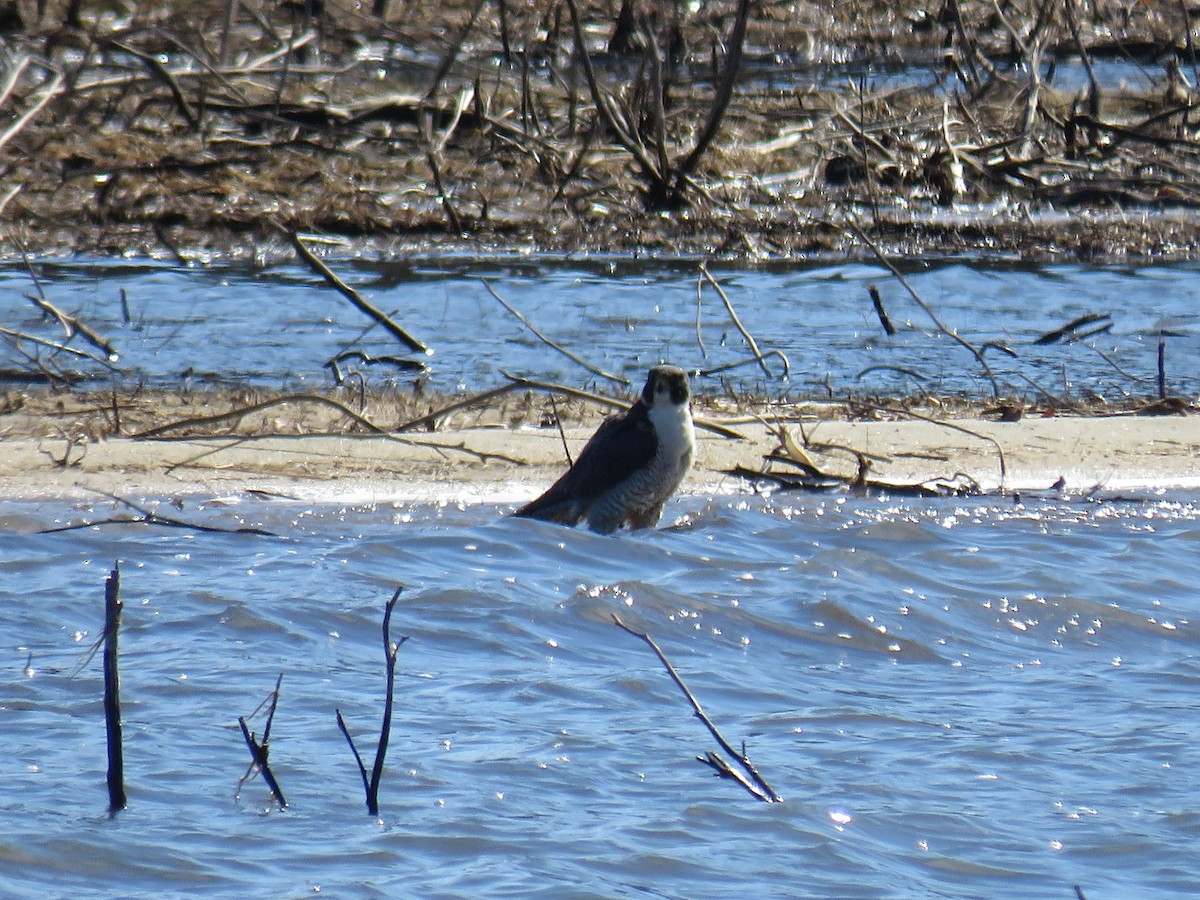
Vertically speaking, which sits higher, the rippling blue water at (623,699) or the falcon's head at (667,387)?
the falcon's head at (667,387)

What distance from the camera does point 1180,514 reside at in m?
6.73

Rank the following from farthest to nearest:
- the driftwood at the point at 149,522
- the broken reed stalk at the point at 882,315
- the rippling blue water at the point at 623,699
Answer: the broken reed stalk at the point at 882,315 < the driftwood at the point at 149,522 < the rippling blue water at the point at 623,699

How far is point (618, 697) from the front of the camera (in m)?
4.87

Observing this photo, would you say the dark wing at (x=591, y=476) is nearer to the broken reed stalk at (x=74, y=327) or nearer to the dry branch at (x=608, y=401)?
the dry branch at (x=608, y=401)

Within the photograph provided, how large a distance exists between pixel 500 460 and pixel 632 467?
0.85 metres

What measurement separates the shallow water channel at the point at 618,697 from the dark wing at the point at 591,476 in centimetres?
8

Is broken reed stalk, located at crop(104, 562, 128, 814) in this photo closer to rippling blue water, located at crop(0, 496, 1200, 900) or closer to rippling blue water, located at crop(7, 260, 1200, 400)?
rippling blue water, located at crop(0, 496, 1200, 900)

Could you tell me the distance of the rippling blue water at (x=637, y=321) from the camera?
30.6 ft

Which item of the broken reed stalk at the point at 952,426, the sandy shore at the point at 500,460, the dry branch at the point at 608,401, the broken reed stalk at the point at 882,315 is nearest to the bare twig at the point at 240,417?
the sandy shore at the point at 500,460

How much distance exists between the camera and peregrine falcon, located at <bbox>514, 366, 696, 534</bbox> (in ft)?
21.3

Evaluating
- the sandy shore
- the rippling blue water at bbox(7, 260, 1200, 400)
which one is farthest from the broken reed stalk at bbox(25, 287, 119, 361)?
the sandy shore

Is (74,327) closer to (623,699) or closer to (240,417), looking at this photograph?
(240,417)

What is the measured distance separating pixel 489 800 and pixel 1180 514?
3552 millimetres

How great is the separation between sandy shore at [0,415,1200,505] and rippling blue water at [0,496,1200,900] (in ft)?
0.69
